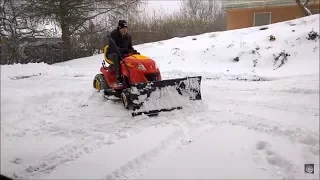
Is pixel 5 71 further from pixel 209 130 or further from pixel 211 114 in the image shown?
pixel 211 114

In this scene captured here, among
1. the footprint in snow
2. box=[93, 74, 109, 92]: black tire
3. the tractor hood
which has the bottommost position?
the footprint in snow

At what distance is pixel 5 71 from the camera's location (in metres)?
1.50

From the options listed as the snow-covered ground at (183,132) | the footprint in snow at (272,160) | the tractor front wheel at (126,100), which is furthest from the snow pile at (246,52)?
the tractor front wheel at (126,100)

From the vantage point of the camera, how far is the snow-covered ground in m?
1.59

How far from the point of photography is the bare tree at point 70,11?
5.91 feet

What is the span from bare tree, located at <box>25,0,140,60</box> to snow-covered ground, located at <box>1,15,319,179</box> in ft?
1.12

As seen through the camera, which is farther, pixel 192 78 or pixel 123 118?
pixel 192 78

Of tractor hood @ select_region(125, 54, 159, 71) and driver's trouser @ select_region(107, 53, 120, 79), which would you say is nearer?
tractor hood @ select_region(125, 54, 159, 71)

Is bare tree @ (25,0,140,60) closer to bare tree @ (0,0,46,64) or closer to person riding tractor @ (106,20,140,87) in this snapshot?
bare tree @ (0,0,46,64)

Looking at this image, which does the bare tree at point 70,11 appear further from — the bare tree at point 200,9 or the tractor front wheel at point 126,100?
the tractor front wheel at point 126,100

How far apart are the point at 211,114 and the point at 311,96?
239 centimetres

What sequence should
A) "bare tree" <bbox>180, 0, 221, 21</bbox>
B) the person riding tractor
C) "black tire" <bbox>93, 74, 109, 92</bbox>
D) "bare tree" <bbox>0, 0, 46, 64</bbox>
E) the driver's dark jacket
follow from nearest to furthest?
1. "bare tree" <bbox>0, 0, 46, 64</bbox>
2. "bare tree" <bbox>180, 0, 221, 21</bbox>
3. the driver's dark jacket
4. the person riding tractor
5. "black tire" <bbox>93, 74, 109, 92</bbox>

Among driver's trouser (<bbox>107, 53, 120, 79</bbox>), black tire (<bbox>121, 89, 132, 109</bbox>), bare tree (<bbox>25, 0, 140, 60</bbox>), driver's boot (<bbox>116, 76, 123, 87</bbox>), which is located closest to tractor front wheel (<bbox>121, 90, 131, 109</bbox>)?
black tire (<bbox>121, 89, 132, 109</bbox>)

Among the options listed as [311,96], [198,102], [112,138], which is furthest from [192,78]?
[311,96]
